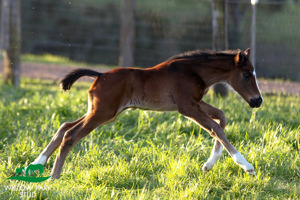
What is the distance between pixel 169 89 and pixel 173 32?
14.9 feet

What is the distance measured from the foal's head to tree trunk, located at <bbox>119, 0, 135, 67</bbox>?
168 inches

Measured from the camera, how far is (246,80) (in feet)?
11.7

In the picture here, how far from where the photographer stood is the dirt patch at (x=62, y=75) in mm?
6758

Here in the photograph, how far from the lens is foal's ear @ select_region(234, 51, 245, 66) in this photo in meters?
3.49

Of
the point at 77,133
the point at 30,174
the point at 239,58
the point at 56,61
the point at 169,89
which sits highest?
the point at 56,61

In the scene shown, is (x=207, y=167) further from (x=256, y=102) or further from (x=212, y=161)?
(x=256, y=102)

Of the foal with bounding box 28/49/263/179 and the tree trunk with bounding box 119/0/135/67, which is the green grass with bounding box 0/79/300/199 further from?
the tree trunk with bounding box 119/0/135/67

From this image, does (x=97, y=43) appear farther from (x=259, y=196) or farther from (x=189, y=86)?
(x=259, y=196)

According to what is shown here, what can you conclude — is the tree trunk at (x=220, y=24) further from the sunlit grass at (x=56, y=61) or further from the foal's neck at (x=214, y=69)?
the foal's neck at (x=214, y=69)

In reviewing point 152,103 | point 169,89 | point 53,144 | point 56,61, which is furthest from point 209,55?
point 56,61

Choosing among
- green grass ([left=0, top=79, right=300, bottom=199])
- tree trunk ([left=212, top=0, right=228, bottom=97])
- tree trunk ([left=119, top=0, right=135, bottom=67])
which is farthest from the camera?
tree trunk ([left=119, top=0, right=135, bottom=67])

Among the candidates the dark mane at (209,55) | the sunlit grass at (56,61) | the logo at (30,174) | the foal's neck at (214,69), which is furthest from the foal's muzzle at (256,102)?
the sunlit grass at (56,61)

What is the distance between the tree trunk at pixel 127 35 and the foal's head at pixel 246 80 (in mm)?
4278

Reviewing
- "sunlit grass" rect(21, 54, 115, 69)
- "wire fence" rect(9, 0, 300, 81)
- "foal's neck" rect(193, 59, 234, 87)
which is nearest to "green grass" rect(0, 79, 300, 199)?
"foal's neck" rect(193, 59, 234, 87)
